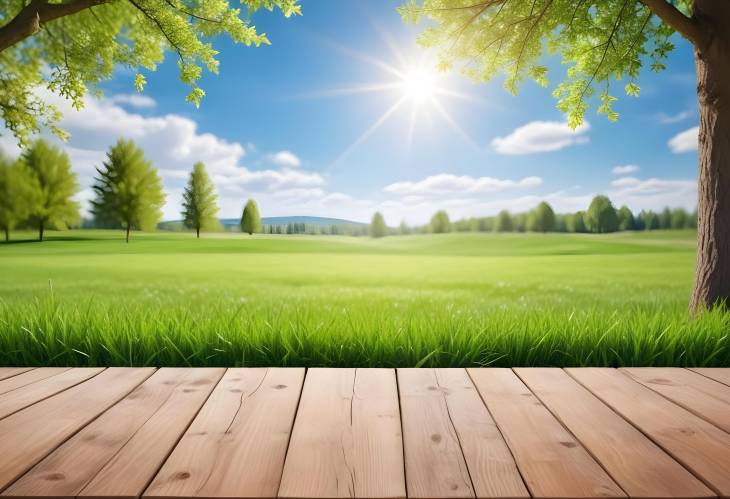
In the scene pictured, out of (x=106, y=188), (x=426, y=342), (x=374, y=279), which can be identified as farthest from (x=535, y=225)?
(x=426, y=342)

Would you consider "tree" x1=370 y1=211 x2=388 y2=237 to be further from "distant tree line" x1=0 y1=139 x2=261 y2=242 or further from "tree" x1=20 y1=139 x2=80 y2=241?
"tree" x1=20 y1=139 x2=80 y2=241

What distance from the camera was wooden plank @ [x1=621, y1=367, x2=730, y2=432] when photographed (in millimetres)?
2281

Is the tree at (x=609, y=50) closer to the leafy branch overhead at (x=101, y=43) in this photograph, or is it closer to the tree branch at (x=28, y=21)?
the leafy branch overhead at (x=101, y=43)

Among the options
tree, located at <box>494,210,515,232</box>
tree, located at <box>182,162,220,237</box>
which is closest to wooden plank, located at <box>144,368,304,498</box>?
tree, located at <box>182,162,220,237</box>

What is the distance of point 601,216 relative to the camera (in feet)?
170

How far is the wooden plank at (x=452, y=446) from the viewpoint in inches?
62.4

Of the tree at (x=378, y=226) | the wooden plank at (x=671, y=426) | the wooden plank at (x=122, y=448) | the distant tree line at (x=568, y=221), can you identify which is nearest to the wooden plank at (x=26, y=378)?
the wooden plank at (x=122, y=448)

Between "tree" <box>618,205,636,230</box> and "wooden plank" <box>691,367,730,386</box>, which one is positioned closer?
"wooden plank" <box>691,367,730,386</box>

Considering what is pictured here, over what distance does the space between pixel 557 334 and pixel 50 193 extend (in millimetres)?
39713

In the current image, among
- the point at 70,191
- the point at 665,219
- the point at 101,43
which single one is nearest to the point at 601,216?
the point at 665,219

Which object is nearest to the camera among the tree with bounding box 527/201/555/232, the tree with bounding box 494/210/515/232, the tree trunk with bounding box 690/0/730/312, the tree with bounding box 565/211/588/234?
the tree trunk with bounding box 690/0/730/312

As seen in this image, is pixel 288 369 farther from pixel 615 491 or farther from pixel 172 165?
pixel 172 165

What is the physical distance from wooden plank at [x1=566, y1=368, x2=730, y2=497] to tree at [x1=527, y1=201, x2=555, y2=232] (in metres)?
57.3

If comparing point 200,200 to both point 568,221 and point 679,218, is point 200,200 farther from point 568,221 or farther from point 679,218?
point 679,218
